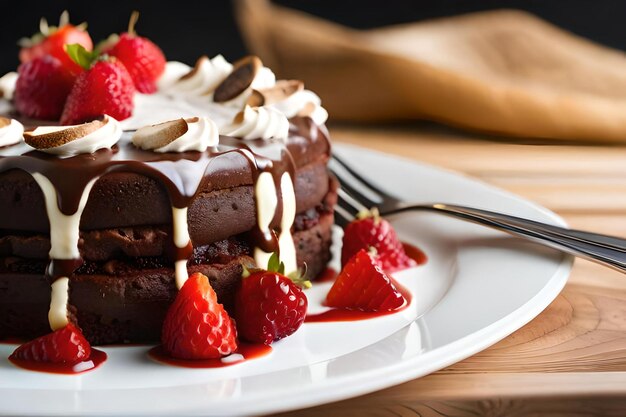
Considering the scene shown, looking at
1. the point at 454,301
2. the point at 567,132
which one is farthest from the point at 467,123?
the point at 454,301

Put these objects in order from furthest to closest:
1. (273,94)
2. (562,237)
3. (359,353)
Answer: (273,94)
(562,237)
(359,353)

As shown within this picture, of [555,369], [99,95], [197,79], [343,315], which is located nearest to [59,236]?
[99,95]

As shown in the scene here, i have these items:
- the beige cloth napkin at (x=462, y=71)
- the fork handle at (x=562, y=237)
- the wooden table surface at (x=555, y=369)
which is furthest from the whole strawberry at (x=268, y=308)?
the beige cloth napkin at (x=462, y=71)

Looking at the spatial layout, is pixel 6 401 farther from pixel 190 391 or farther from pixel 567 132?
pixel 567 132

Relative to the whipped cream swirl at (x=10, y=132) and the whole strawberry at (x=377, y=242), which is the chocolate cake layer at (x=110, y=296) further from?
the whole strawberry at (x=377, y=242)

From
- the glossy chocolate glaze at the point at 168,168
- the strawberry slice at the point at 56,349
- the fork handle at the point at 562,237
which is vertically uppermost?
the glossy chocolate glaze at the point at 168,168

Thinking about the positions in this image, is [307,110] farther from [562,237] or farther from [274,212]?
[562,237]
